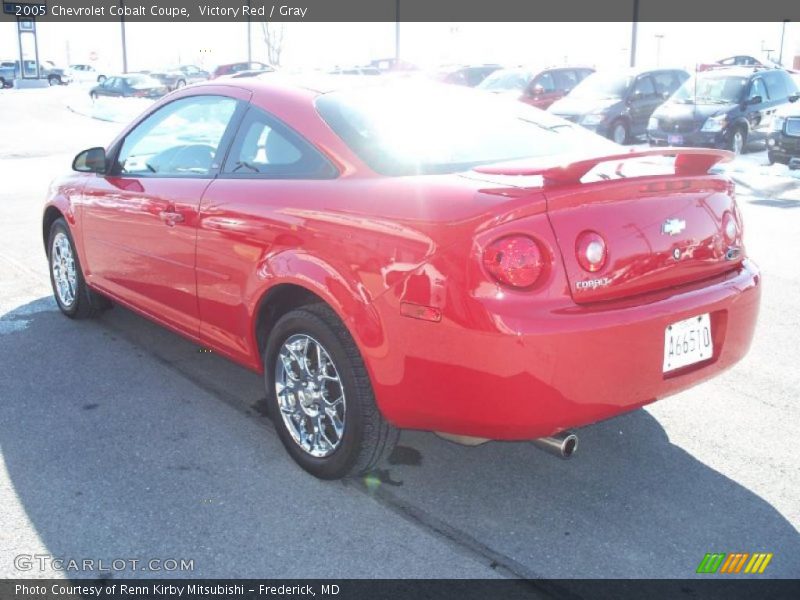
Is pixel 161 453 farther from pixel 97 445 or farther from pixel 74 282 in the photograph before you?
pixel 74 282

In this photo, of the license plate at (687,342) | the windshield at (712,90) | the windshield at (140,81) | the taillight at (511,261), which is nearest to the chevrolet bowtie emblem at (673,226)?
the license plate at (687,342)

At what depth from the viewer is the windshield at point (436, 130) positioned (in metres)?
3.36

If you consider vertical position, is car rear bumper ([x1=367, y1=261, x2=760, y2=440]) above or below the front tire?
above

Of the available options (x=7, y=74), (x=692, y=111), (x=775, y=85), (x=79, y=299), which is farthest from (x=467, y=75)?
(x=7, y=74)

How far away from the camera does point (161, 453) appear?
3646 millimetres

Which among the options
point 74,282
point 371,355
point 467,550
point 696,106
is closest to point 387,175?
point 371,355

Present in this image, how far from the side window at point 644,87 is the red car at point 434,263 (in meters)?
14.5

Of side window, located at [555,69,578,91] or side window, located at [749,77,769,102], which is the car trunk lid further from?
side window, located at [555,69,578,91]

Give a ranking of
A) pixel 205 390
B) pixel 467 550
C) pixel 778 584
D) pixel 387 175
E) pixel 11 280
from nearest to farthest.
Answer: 1. pixel 778 584
2. pixel 467 550
3. pixel 387 175
4. pixel 205 390
5. pixel 11 280

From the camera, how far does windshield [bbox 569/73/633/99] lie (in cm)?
1755

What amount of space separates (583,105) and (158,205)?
14.3 m

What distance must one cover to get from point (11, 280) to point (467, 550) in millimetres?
5186

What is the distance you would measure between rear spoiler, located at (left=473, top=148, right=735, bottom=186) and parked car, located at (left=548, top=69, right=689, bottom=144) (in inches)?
544
